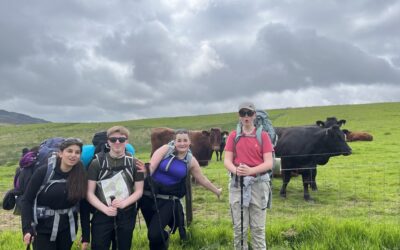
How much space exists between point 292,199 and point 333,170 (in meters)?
5.15

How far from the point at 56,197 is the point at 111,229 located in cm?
81

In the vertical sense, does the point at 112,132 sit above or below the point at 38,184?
above

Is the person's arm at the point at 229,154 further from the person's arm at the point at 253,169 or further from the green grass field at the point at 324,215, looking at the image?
the green grass field at the point at 324,215

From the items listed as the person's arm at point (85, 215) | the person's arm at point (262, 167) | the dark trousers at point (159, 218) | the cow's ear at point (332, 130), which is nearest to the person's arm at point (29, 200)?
the person's arm at point (85, 215)

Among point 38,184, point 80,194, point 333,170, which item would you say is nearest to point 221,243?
point 80,194

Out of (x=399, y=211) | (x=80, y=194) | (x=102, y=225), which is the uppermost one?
(x=80, y=194)

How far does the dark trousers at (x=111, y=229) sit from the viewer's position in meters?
4.93

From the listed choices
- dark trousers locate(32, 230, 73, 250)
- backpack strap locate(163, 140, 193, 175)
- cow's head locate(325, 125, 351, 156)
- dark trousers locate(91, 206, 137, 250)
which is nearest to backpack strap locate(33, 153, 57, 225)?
dark trousers locate(32, 230, 73, 250)

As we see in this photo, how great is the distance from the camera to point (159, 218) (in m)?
5.31

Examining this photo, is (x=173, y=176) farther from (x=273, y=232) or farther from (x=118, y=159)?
(x=273, y=232)

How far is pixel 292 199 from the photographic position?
35.7ft

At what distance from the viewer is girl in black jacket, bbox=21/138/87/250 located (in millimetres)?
4531

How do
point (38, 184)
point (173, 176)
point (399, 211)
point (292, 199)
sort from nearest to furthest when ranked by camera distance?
point (38, 184), point (173, 176), point (399, 211), point (292, 199)

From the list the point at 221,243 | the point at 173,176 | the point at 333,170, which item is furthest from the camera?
the point at 333,170
